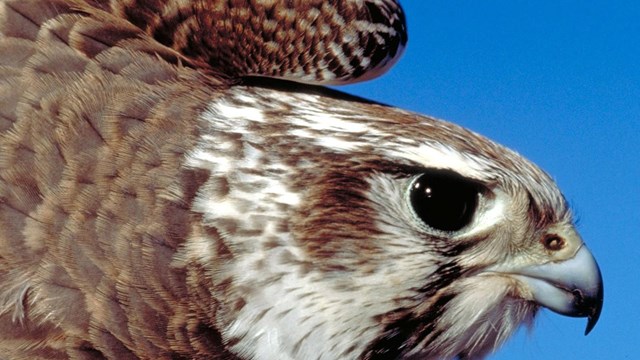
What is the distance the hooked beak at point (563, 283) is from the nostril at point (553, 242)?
0.05 meters

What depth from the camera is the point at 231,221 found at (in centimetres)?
284

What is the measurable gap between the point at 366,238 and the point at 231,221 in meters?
0.43

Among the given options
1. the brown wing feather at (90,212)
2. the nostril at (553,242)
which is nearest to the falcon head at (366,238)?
the nostril at (553,242)

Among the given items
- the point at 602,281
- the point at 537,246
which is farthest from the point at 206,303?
the point at 602,281

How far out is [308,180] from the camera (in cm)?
293

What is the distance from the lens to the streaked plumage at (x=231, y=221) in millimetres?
2771

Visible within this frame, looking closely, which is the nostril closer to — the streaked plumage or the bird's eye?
the streaked plumage

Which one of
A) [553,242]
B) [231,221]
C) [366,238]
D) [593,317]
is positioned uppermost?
[553,242]

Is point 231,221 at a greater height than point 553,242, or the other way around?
point 553,242

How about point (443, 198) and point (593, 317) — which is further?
point (593, 317)

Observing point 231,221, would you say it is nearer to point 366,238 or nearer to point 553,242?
point 366,238

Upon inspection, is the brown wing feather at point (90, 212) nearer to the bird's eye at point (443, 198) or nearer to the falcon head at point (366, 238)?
the falcon head at point (366, 238)

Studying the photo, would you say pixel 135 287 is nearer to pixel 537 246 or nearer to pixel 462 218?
pixel 462 218

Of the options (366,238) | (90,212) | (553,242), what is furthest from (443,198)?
(90,212)
